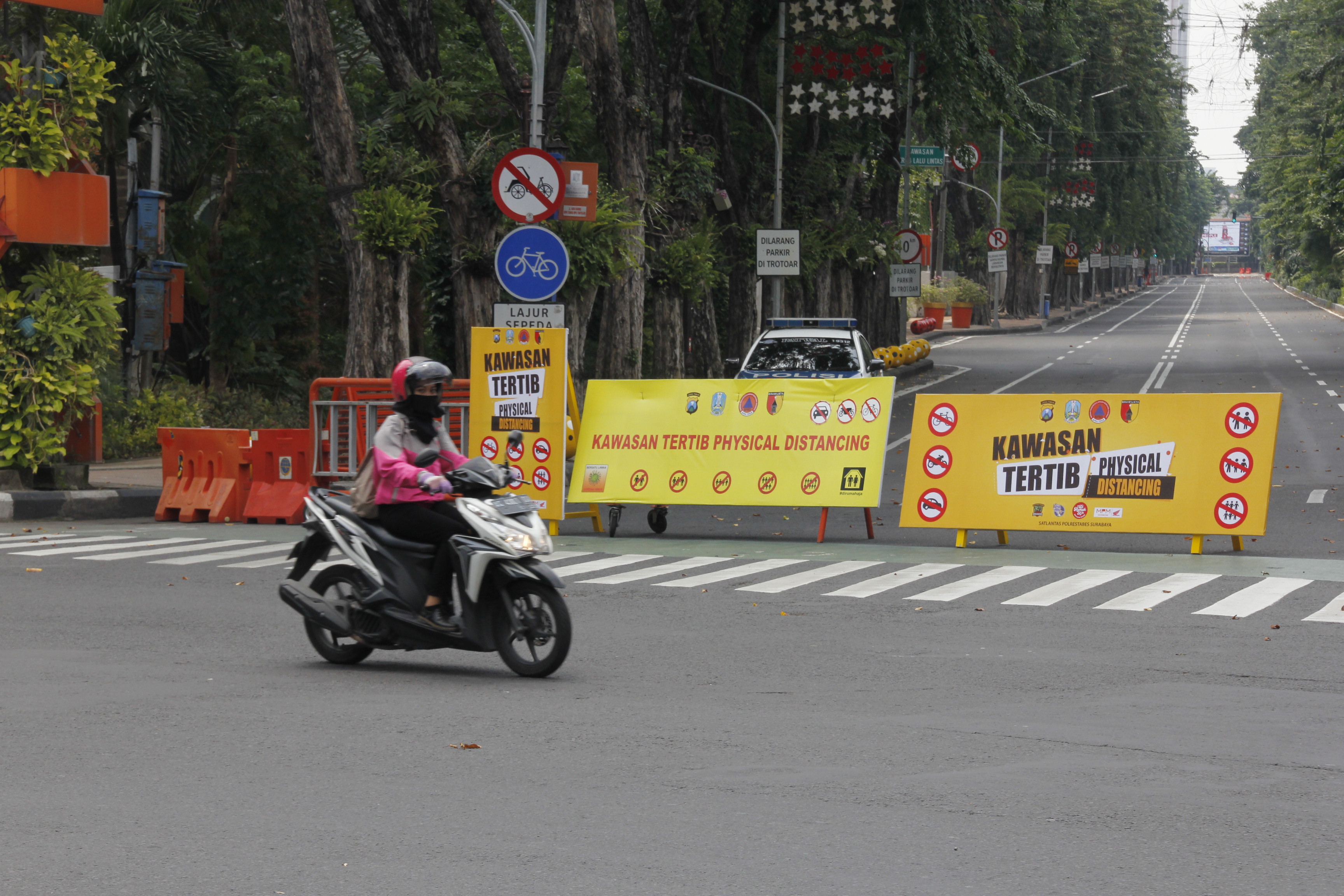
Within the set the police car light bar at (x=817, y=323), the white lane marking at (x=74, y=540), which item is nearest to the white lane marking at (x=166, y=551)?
the white lane marking at (x=74, y=540)

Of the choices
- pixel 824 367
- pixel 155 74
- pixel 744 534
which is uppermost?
pixel 155 74

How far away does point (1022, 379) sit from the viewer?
4056cm

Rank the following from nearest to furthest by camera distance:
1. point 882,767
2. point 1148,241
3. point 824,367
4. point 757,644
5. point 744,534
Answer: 1. point 882,767
2. point 757,644
3. point 744,534
4. point 824,367
5. point 1148,241

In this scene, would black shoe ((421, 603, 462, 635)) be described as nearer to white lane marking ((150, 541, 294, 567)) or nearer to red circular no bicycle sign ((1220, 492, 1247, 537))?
white lane marking ((150, 541, 294, 567))

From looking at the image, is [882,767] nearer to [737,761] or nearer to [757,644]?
[737,761]

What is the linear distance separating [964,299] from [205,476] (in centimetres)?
5464

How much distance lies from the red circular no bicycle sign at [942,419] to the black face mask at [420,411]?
7.82 meters

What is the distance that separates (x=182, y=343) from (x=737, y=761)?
29.3 metres

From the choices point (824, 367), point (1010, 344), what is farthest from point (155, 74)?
point (1010, 344)

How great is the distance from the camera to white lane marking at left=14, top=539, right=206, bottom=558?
46.8 ft

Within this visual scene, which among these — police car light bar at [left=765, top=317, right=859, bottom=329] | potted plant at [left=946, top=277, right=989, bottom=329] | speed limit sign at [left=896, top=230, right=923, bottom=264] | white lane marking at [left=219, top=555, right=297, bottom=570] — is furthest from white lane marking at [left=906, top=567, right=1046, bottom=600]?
potted plant at [left=946, top=277, right=989, bottom=329]

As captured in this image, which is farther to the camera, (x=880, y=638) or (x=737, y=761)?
(x=880, y=638)

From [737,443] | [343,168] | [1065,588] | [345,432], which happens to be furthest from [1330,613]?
[343,168]

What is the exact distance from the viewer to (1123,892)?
16.6ft
